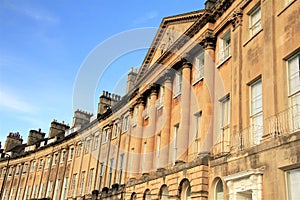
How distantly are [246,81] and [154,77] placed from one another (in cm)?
1039

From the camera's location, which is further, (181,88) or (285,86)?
(181,88)

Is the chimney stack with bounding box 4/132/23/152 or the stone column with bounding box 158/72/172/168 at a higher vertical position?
the chimney stack with bounding box 4/132/23/152

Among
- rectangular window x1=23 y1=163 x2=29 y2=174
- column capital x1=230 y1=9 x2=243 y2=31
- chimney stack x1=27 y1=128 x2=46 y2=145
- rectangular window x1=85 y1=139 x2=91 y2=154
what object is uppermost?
chimney stack x1=27 y1=128 x2=46 y2=145

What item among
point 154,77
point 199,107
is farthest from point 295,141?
point 154,77

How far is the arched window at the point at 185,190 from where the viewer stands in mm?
16781

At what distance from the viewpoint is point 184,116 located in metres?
18.7

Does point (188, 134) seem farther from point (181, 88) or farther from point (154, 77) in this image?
point (154, 77)

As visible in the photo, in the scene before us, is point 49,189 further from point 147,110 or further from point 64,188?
point 147,110

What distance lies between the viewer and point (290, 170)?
10.8 metres

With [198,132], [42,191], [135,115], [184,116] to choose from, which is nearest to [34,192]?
[42,191]

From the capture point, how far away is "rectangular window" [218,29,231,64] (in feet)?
56.5

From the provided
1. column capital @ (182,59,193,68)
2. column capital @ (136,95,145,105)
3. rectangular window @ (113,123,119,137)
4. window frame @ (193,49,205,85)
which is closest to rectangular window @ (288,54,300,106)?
window frame @ (193,49,205,85)

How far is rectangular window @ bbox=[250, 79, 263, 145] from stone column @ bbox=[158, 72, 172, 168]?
24.3 feet

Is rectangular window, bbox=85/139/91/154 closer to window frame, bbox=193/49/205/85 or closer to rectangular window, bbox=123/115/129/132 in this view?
rectangular window, bbox=123/115/129/132
